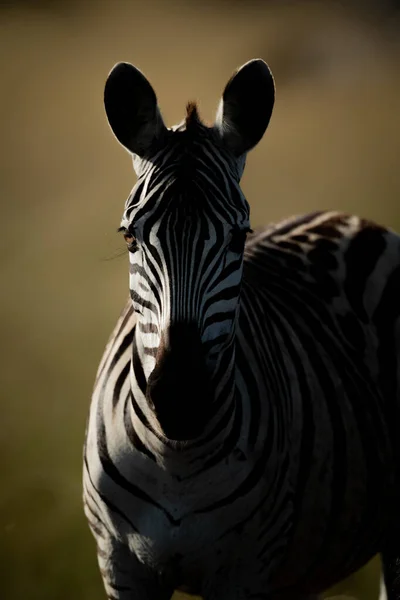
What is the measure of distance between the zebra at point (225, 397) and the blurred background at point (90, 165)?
1.59 meters

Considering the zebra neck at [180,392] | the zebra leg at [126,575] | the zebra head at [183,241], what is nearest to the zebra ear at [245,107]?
the zebra head at [183,241]

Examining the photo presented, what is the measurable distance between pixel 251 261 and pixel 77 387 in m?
3.11

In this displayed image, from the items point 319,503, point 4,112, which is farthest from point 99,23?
point 319,503

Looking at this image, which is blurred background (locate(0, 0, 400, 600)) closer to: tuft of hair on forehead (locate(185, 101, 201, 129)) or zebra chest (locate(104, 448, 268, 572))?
zebra chest (locate(104, 448, 268, 572))

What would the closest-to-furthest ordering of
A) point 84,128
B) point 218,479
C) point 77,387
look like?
point 218,479, point 77,387, point 84,128

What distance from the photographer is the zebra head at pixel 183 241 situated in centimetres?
163

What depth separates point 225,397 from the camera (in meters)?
1.89

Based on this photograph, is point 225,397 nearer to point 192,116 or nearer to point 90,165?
point 192,116

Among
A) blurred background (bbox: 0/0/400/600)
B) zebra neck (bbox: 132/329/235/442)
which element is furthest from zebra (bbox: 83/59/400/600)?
blurred background (bbox: 0/0/400/600)

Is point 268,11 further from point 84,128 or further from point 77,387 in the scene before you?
point 77,387

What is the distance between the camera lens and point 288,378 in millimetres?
2277

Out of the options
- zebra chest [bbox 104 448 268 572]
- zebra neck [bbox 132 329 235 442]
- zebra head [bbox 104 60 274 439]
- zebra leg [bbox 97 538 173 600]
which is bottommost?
zebra leg [bbox 97 538 173 600]

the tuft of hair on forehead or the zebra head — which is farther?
the tuft of hair on forehead

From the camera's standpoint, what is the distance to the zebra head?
1633mm
